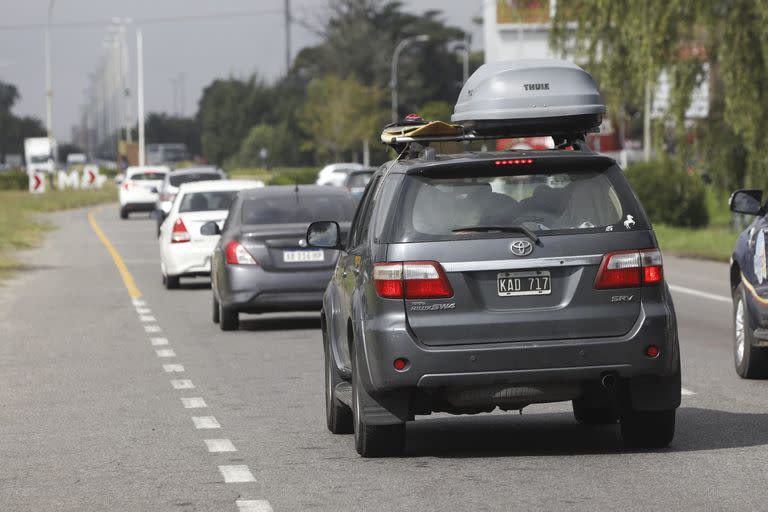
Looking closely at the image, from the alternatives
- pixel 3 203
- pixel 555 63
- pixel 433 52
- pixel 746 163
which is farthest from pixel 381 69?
pixel 555 63

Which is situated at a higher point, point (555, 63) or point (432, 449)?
point (555, 63)

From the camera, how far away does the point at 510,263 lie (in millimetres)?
9375

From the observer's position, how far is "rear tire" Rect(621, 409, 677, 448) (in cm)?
992

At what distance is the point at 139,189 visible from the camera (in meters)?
59.6

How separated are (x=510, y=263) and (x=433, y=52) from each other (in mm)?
142508

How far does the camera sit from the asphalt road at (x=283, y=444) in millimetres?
8641

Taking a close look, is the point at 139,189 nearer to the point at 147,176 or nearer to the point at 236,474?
the point at 147,176

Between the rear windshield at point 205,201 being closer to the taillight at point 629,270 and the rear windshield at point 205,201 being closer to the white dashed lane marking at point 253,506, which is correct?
the taillight at point 629,270

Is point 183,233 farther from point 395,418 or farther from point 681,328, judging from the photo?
point 395,418

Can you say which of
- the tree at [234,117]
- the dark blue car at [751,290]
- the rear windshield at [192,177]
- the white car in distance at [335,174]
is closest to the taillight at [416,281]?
the dark blue car at [751,290]

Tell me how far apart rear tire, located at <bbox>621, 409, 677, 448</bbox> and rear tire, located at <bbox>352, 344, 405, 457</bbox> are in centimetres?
123

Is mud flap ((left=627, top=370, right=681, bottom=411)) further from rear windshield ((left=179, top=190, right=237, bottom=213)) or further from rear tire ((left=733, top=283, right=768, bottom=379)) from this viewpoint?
rear windshield ((left=179, top=190, right=237, bottom=213))

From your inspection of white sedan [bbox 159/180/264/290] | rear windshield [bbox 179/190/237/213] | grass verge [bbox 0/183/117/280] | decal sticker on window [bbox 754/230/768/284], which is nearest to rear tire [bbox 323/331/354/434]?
decal sticker on window [bbox 754/230/768/284]

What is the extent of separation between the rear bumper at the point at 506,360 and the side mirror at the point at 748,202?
4259 millimetres
